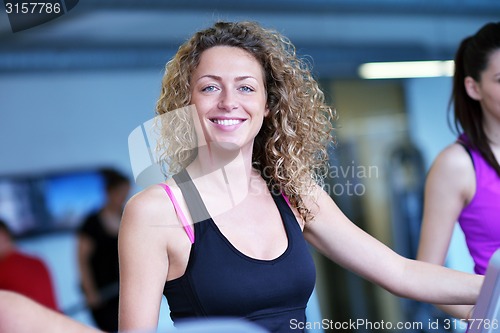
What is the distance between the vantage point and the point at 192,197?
5.58 ft

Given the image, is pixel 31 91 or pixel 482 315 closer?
pixel 482 315

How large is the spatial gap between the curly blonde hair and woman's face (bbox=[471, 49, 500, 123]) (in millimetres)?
628

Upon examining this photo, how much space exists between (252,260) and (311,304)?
2.78 metres

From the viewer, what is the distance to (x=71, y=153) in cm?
439

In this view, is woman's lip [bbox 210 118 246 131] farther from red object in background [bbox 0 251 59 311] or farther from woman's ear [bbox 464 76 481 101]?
red object in background [bbox 0 251 59 311]

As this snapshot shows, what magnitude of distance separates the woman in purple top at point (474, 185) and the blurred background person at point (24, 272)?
2393 millimetres

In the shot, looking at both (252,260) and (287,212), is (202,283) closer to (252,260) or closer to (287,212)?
(252,260)

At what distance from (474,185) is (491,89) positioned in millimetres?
315

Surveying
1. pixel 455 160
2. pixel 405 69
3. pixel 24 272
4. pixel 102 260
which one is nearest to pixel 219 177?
pixel 455 160

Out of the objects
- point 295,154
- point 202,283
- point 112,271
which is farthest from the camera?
point 112,271

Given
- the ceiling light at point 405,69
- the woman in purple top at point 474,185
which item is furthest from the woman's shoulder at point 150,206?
the ceiling light at point 405,69

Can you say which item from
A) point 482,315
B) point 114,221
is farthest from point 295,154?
point 114,221

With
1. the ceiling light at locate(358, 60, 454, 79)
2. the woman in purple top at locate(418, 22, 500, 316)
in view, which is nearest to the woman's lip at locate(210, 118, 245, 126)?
the woman in purple top at locate(418, 22, 500, 316)

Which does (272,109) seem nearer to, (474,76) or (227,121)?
(227,121)
